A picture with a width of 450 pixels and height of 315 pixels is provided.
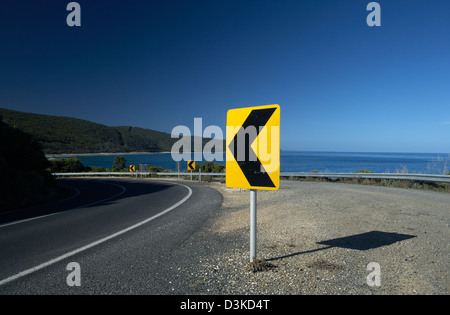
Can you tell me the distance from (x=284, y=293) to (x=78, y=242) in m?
4.35

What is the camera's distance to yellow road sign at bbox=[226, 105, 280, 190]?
331 cm

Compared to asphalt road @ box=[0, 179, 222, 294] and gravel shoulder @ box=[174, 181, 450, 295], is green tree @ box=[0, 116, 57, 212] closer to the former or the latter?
asphalt road @ box=[0, 179, 222, 294]

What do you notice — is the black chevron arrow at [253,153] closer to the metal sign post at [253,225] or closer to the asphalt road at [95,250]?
the metal sign post at [253,225]

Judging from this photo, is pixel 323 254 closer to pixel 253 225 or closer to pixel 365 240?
pixel 365 240

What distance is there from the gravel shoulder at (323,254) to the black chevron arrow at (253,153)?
124 centimetres


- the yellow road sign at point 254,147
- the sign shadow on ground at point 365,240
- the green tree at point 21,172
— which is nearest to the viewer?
the yellow road sign at point 254,147

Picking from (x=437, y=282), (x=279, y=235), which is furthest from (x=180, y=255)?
(x=437, y=282)

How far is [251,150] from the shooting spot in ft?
11.4

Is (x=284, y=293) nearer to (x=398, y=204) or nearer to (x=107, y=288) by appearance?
(x=107, y=288)

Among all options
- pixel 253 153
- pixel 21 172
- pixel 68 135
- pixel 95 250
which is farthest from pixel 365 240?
pixel 68 135

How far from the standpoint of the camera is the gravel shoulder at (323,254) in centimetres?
313

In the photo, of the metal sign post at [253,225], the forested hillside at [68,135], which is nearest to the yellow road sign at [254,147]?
the metal sign post at [253,225]

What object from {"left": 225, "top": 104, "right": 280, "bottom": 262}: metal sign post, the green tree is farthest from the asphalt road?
the green tree

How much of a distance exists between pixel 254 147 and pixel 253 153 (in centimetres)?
8
